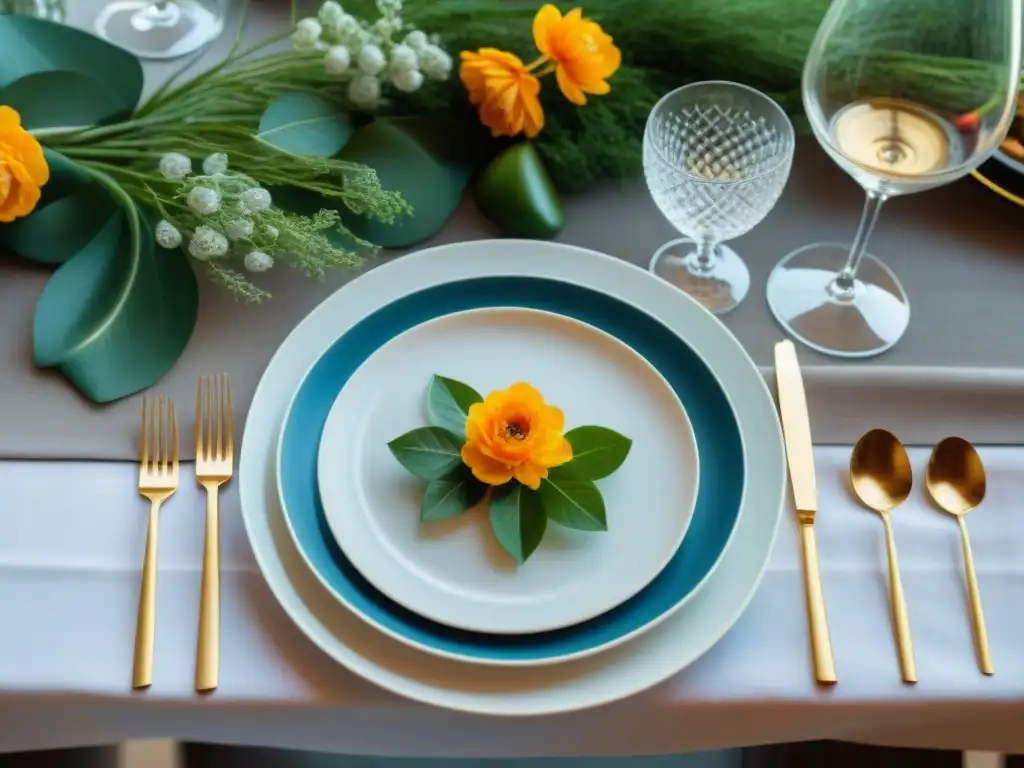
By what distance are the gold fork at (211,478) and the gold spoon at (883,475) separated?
0.38 metres

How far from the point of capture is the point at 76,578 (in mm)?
538

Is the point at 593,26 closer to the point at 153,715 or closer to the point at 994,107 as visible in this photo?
the point at 994,107

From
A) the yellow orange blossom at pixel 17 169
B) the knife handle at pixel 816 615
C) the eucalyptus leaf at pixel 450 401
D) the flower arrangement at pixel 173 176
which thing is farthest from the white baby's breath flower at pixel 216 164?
the knife handle at pixel 816 615

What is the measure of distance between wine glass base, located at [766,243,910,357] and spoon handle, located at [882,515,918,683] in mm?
155

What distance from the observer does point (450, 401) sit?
22.2 inches

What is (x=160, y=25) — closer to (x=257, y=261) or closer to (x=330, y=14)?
(x=330, y=14)

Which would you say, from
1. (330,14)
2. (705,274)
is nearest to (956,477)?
(705,274)

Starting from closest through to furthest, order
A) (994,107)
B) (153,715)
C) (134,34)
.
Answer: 1. (153,715)
2. (994,107)
3. (134,34)

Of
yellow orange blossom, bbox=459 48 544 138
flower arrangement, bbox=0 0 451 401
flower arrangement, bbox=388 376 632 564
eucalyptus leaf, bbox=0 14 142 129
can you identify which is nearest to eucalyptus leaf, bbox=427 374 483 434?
flower arrangement, bbox=388 376 632 564

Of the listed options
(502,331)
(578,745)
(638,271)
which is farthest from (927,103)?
(578,745)

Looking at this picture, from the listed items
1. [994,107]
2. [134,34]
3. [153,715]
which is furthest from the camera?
[134,34]

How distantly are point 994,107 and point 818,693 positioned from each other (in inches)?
15.3

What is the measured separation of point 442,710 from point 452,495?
115mm

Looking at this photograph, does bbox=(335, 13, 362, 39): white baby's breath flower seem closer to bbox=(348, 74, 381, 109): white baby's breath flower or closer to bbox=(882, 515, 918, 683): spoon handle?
bbox=(348, 74, 381, 109): white baby's breath flower
